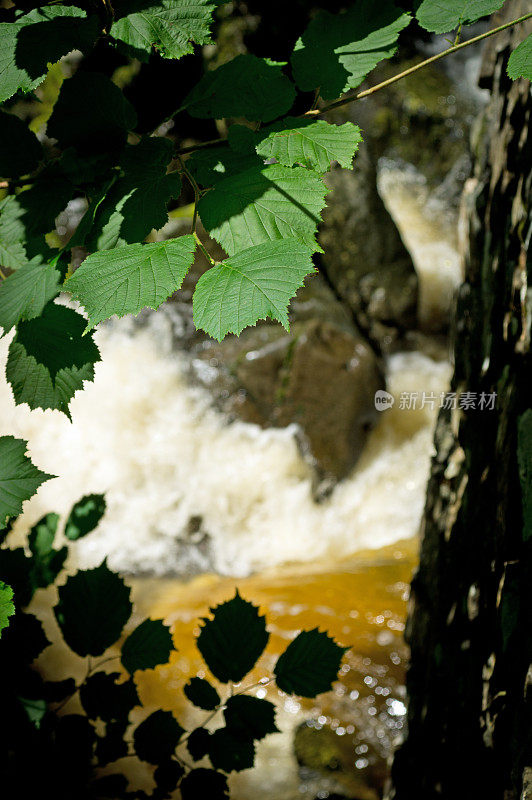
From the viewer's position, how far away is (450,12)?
91 centimetres

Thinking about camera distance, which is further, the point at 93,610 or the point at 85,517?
the point at 85,517

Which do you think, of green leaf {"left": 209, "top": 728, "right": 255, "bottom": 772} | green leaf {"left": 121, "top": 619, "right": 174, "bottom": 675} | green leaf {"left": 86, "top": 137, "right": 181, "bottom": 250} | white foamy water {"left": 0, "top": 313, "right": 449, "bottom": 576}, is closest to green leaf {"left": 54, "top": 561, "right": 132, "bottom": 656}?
green leaf {"left": 121, "top": 619, "right": 174, "bottom": 675}

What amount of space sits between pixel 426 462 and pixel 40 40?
15.3ft

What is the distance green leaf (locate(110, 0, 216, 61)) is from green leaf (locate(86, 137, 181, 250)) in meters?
0.13

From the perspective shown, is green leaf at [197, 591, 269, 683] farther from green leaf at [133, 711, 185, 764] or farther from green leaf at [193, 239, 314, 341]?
green leaf at [193, 239, 314, 341]

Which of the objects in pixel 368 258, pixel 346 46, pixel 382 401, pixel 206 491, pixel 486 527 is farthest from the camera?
pixel 368 258

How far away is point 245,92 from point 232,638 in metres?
0.97

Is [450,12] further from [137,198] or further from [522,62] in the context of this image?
[137,198]

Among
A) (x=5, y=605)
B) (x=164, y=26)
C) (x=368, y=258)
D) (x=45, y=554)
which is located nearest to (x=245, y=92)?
(x=164, y=26)

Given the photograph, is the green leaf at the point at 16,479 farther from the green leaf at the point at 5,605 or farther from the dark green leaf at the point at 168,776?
the dark green leaf at the point at 168,776

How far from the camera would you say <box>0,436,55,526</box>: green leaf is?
89 centimetres

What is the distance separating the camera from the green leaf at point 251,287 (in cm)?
67

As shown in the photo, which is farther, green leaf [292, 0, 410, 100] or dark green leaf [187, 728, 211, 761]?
dark green leaf [187, 728, 211, 761]

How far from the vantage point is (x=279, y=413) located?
16.2 ft
